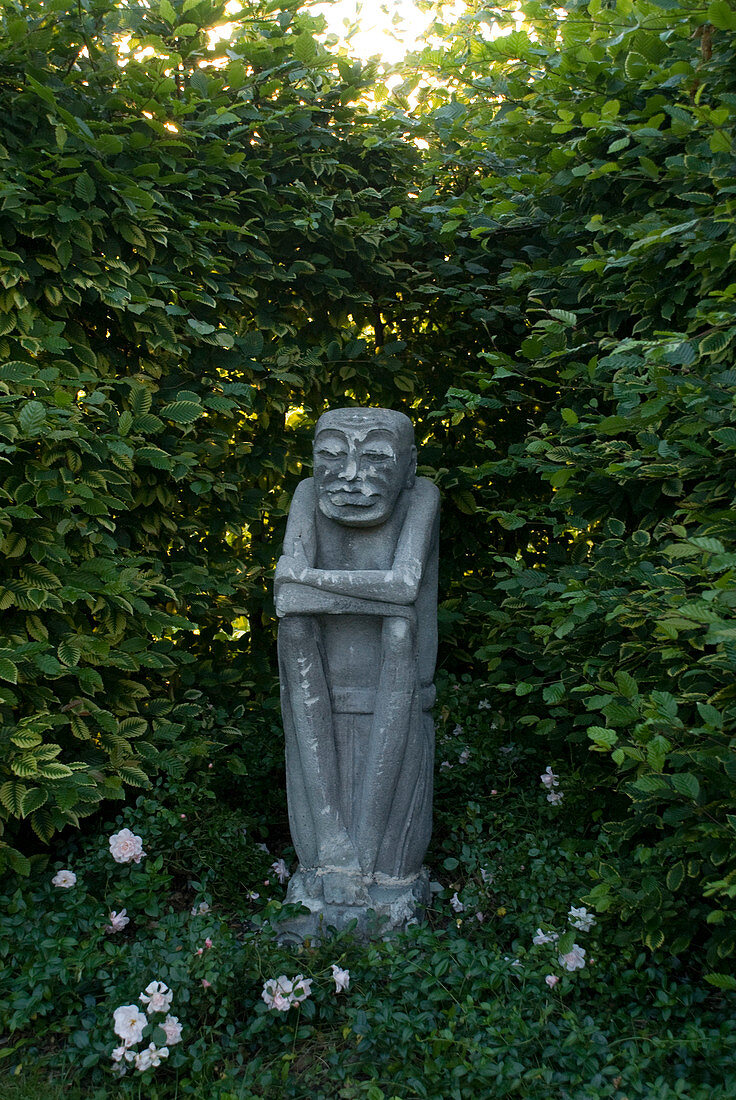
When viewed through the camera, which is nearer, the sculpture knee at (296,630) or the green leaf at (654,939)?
the green leaf at (654,939)

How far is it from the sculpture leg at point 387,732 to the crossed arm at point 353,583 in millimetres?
91

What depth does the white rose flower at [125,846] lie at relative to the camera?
122 inches

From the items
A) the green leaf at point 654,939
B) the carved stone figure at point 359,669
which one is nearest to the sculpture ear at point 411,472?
the carved stone figure at point 359,669

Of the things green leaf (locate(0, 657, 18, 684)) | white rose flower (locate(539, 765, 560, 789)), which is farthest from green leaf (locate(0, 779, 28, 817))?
white rose flower (locate(539, 765, 560, 789))

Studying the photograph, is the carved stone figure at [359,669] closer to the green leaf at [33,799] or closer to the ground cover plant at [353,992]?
the ground cover plant at [353,992]

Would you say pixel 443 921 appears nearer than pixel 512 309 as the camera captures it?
→ Yes

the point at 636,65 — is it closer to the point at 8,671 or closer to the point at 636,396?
the point at 636,396

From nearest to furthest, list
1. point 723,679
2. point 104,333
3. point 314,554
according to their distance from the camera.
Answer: point 723,679 < point 314,554 < point 104,333

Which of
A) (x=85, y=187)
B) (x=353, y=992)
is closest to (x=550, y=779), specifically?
(x=353, y=992)

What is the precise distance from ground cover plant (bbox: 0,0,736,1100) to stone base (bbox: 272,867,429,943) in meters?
0.18

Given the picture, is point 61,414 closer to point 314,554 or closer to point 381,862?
point 314,554

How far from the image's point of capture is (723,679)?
2547 mm

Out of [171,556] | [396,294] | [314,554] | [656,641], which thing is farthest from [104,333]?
[656,641]

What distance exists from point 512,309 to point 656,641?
1.71 meters
